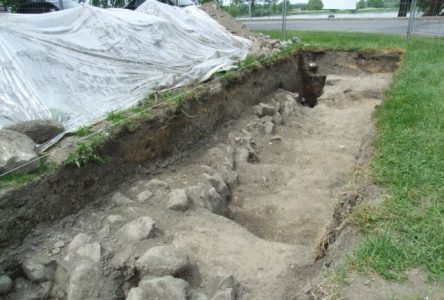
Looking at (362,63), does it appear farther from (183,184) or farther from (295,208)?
(183,184)

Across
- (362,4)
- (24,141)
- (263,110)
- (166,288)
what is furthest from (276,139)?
(362,4)

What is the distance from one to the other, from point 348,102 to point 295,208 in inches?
170

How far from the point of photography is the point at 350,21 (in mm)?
12984

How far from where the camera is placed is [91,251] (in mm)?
3123

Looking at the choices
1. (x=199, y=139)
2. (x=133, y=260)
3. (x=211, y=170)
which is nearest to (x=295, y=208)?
(x=211, y=170)

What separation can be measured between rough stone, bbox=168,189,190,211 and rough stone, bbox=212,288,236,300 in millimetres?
1119

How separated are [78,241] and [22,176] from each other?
70cm

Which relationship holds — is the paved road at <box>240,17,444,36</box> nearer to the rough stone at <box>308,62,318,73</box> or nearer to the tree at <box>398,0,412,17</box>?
the tree at <box>398,0,412,17</box>

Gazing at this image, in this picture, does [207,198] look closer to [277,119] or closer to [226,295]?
[226,295]

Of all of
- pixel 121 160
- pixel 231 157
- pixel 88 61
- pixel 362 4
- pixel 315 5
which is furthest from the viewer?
pixel 315 5

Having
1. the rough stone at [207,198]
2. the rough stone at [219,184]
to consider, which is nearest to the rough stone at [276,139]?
the rough stone at [219,184]

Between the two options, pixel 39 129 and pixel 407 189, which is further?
pixel 39 129

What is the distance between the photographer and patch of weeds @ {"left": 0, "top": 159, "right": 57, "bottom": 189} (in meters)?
3.16

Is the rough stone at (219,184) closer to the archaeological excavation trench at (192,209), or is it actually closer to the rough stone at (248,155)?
the archaeological excavation trench at (192,209)
